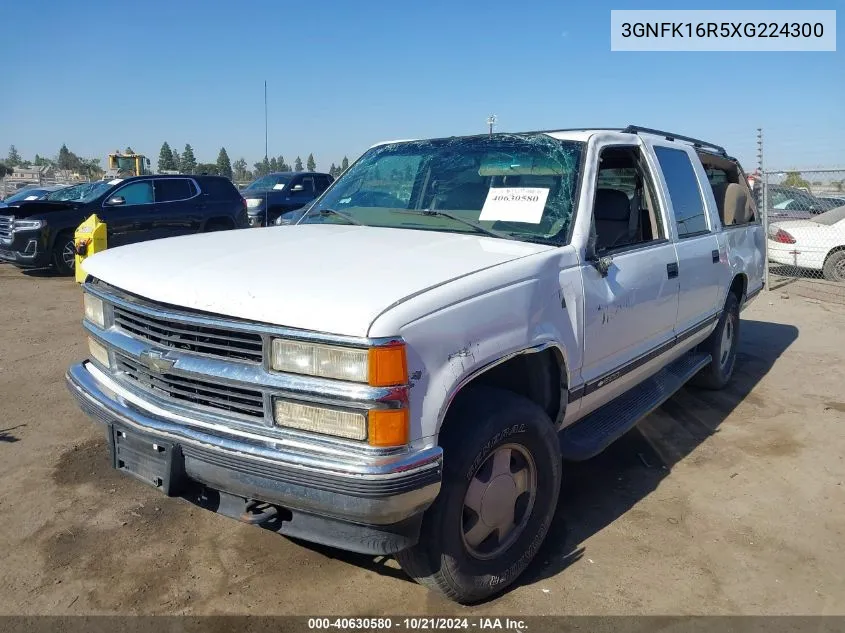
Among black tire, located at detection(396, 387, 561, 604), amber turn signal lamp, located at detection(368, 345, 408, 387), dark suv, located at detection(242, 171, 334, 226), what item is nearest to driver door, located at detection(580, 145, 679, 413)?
black tire, located at detection(396, 387, 561, 604)

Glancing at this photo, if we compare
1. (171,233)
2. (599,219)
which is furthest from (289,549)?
(171,233)

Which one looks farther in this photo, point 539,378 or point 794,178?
point 794,178

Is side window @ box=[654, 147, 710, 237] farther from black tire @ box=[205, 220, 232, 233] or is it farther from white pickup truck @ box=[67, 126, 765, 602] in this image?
black tire @ box=[205, 220, 232, 233]

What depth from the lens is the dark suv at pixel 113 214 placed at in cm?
1127

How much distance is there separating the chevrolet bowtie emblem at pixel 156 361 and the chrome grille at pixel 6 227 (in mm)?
10667

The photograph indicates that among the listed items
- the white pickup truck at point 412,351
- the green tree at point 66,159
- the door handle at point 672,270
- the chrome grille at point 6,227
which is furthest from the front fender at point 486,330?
the green tree at point 66,159

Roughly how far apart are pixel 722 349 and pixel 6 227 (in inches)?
455

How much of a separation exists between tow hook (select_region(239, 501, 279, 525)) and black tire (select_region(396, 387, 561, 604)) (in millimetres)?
514

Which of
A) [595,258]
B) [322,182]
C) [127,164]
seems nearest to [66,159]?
[127,164]

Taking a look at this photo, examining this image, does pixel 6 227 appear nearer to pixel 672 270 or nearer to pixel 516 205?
pixel 516 205

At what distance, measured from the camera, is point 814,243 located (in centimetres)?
1130

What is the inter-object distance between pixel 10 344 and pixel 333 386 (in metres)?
5.90

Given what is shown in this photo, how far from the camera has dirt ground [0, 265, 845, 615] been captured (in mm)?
2742

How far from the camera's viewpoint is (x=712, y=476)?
3.99 meters
